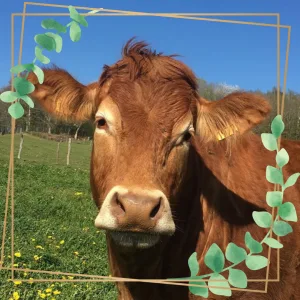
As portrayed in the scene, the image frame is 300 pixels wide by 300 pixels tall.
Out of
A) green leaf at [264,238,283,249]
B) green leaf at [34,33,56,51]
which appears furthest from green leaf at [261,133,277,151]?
green leaf at [34,33,56,51]

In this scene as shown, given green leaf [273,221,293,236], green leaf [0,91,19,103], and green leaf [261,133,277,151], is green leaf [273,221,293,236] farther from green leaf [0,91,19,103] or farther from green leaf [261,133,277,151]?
green leaf [0,91,19,103]

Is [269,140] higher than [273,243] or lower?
higher

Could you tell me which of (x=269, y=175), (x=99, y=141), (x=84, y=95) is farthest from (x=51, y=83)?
(x=269, y=175)

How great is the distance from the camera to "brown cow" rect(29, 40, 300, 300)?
254 cm

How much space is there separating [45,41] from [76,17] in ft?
0.70

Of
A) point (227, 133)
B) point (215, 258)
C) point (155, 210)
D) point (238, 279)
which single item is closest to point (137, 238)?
point (155, 210)

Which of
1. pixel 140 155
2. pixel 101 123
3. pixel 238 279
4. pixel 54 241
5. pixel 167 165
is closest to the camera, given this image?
pixel 238 279

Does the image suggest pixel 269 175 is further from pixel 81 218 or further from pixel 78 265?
pixel 81 218

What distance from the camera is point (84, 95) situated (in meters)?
3.27

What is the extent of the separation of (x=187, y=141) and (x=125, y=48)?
0.91 meters

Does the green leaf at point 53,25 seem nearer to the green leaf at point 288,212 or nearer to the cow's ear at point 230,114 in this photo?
the cow's ear at point 230,114

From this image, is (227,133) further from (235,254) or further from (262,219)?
(235,254)

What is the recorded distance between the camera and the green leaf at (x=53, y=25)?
2.28 m

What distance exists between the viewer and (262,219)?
2207mm
